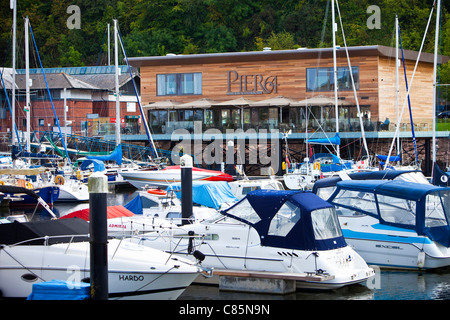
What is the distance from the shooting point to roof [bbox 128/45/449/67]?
48719 mm

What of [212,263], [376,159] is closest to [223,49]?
[376,159]

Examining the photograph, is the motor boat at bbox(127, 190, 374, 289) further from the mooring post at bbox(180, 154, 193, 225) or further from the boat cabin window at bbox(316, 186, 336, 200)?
the boat cabin window at bbox(316, 186, 336, 200)

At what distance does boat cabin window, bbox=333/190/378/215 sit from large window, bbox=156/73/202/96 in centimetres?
3173

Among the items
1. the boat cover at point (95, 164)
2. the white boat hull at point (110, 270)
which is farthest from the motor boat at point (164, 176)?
the white boat hull at point (110, 270)

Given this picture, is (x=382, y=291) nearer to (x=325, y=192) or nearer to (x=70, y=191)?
(x=325, y=192)

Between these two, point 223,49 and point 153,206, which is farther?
point 223,49

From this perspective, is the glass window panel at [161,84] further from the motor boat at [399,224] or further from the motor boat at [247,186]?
the motor boat at [399,224]

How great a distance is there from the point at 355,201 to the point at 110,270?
29.9 feet

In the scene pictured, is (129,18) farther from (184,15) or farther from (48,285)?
(48,285)

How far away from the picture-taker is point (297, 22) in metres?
76.0

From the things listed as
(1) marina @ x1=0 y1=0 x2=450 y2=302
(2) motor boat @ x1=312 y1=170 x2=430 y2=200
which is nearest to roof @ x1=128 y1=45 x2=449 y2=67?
(1) marina @ x1=0 y1=0 x2=450 y2=302

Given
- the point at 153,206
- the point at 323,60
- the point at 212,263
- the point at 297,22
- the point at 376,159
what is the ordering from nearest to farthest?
the point at 212,263 < the point at 153,206 < the point at 376,159 < the point at 323,60 < the point at 297,22

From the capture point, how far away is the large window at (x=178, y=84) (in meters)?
52.7

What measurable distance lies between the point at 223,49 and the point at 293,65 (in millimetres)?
26784
